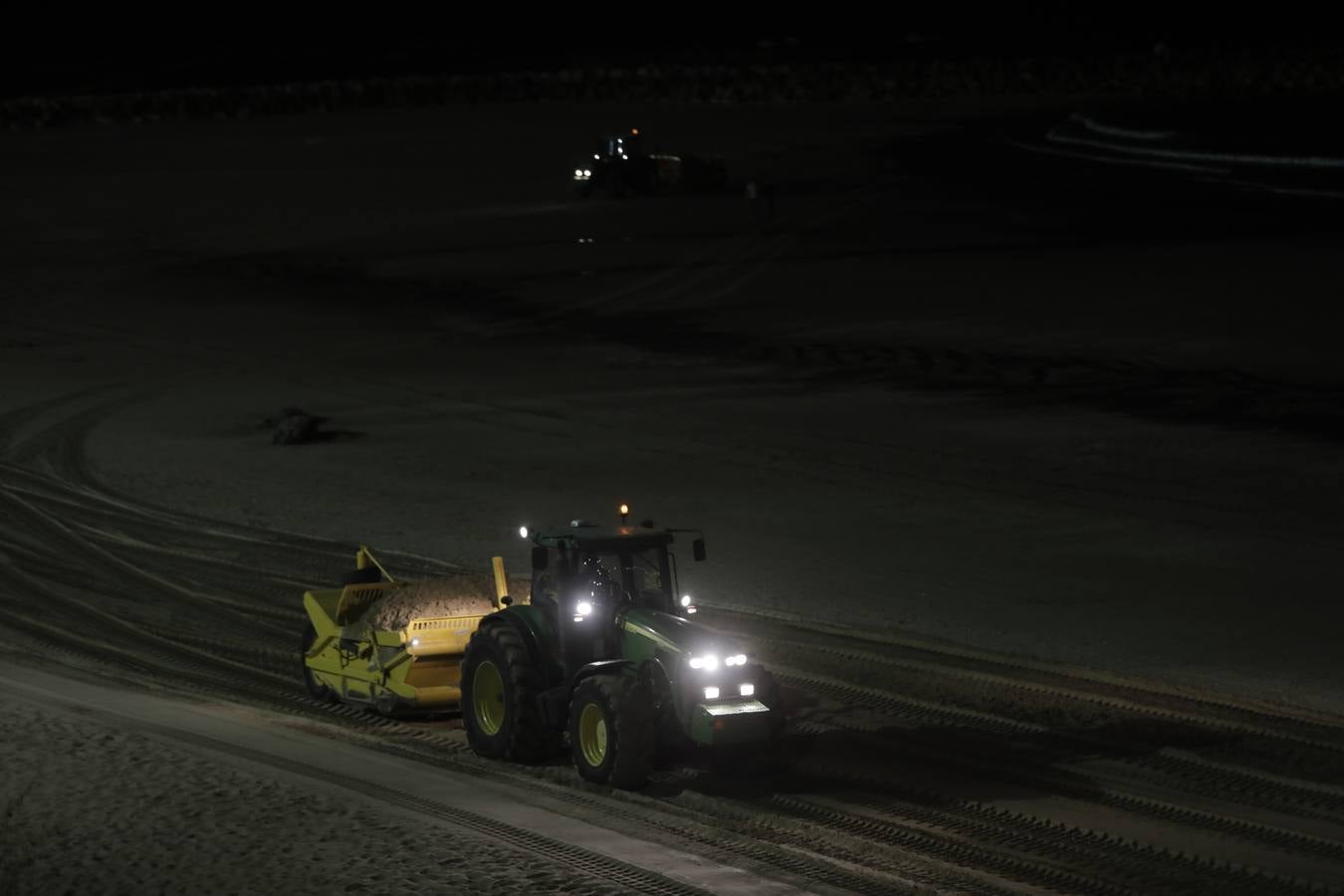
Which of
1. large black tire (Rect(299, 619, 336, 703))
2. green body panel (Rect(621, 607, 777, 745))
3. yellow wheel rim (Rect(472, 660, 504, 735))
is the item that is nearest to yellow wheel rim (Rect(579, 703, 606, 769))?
green body panel (Rect(621, 607, 777, 745))

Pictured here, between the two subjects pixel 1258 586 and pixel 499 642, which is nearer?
pixel 499 642

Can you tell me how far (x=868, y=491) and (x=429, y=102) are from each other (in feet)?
185

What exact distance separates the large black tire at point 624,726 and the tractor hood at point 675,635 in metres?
0.29

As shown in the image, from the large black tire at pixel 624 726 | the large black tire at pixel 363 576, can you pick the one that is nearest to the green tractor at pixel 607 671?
the large black tire at pixel 624 726

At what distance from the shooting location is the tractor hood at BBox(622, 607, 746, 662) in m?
10.2

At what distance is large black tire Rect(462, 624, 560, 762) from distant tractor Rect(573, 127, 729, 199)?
3076 cm

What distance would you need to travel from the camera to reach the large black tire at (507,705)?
10.7 metres

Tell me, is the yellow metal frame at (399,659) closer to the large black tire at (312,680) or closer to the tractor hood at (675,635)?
the large black tire at (312,680)

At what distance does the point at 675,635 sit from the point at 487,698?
4.78ft

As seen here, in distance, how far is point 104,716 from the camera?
1180 cm

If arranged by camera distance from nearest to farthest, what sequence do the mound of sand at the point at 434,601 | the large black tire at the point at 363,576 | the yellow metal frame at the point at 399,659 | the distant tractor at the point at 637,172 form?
the yellow metal frame at the point at 399,659
the mound of sand at the point at 434,601
the large black tire at the point at 363,576
the distant tractor at the point at 637,172

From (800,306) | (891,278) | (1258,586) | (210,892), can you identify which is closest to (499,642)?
(210,892)

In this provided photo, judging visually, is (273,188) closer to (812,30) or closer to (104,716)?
(104,716)

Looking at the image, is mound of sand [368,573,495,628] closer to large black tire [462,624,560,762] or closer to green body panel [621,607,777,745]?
large black tire [462,624,560,762]
